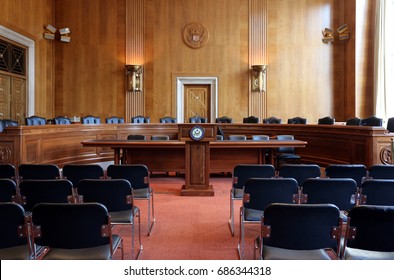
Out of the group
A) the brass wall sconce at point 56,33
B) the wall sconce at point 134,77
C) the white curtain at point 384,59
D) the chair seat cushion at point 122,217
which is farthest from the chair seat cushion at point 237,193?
the brass wall sconce at point 56,33

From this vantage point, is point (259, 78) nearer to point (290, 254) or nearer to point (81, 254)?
point (290, 254)

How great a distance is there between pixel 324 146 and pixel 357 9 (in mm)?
5656

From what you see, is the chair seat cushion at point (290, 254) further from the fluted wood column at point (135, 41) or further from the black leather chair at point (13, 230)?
the fluted wood column at point (135, 41)

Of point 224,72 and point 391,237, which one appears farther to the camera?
point 224,72

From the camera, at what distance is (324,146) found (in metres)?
8.18

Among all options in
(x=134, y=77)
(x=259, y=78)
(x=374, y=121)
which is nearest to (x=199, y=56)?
A: (x=259, y=78)

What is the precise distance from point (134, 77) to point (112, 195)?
9384 mm

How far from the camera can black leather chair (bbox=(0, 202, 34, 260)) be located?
223cm

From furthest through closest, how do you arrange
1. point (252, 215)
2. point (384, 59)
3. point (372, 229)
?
point (384, 59)
point (252, 215)
point (372, 229)

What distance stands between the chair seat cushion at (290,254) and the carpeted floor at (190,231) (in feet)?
3.02

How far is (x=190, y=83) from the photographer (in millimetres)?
12555

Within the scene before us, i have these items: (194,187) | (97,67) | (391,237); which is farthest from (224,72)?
(391,237)

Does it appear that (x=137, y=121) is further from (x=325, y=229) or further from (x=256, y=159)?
(x=325, y=229)

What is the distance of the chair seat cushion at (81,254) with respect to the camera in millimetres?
2354
